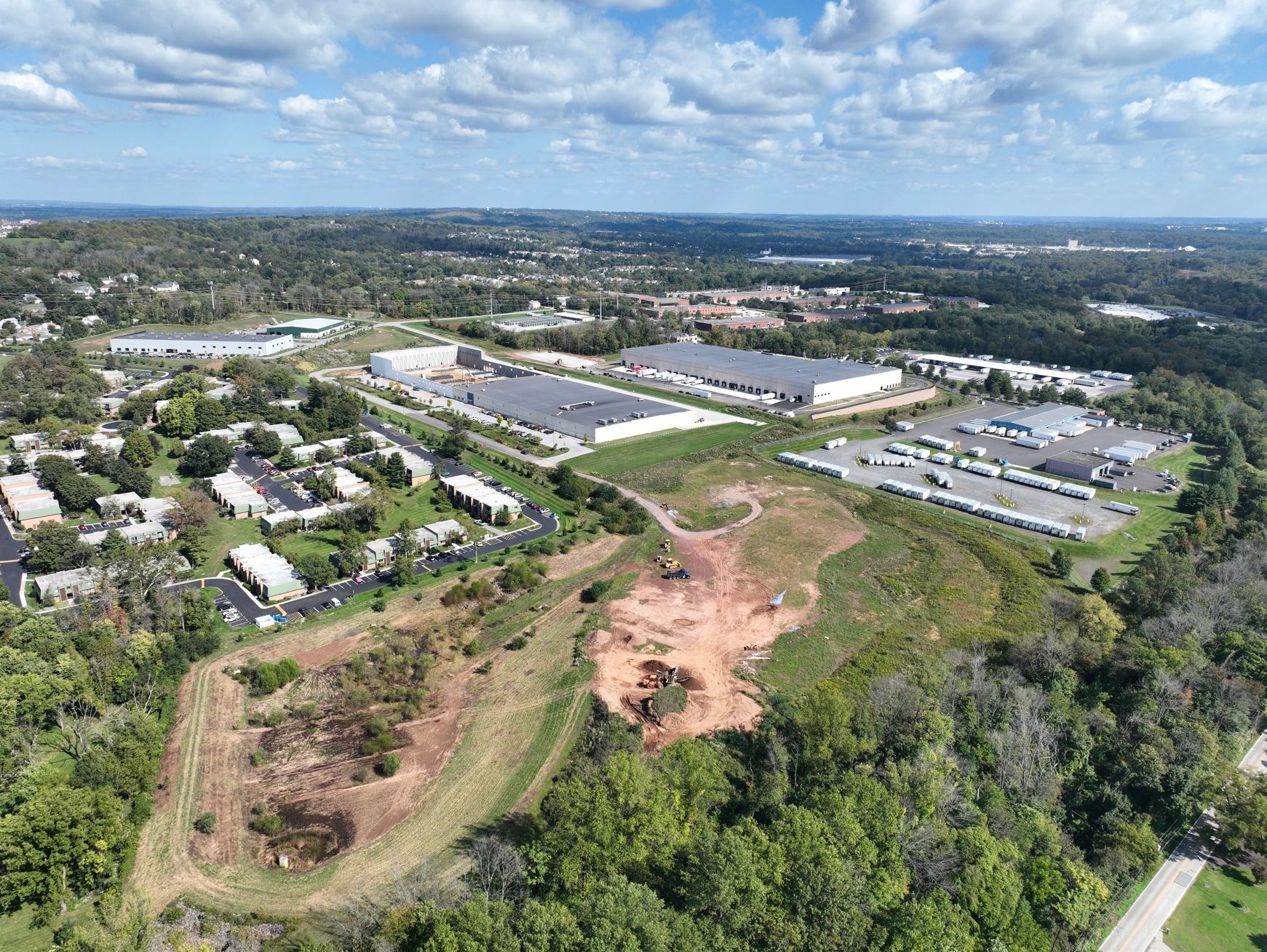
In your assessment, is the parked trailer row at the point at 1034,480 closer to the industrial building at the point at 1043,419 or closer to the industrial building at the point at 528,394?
the industrial building at the point at 1043,419

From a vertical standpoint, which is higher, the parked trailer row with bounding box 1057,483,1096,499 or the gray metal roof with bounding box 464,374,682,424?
the gray metal roof with bounding box 464,374,682,424

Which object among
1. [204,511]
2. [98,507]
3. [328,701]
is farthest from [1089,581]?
[98,507]

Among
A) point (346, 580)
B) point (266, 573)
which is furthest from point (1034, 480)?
point (266, 573)

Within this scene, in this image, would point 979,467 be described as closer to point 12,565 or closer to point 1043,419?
point 1043,419

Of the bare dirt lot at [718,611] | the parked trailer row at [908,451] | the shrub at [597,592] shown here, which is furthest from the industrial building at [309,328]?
the shrub at [597,592]

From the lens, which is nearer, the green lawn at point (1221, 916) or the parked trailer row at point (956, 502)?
the green lawn at point (1221, 916)

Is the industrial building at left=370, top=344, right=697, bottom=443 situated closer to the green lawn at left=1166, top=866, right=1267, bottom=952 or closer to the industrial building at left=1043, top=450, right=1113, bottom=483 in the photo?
the industrial building at left=1043, top=450, right=1113, bottom=483

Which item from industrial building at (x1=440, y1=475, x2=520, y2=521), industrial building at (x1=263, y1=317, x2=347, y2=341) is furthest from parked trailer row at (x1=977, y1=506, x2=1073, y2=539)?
A: industrial building at (x1=263, y1=317, x2=347, y2=341)
